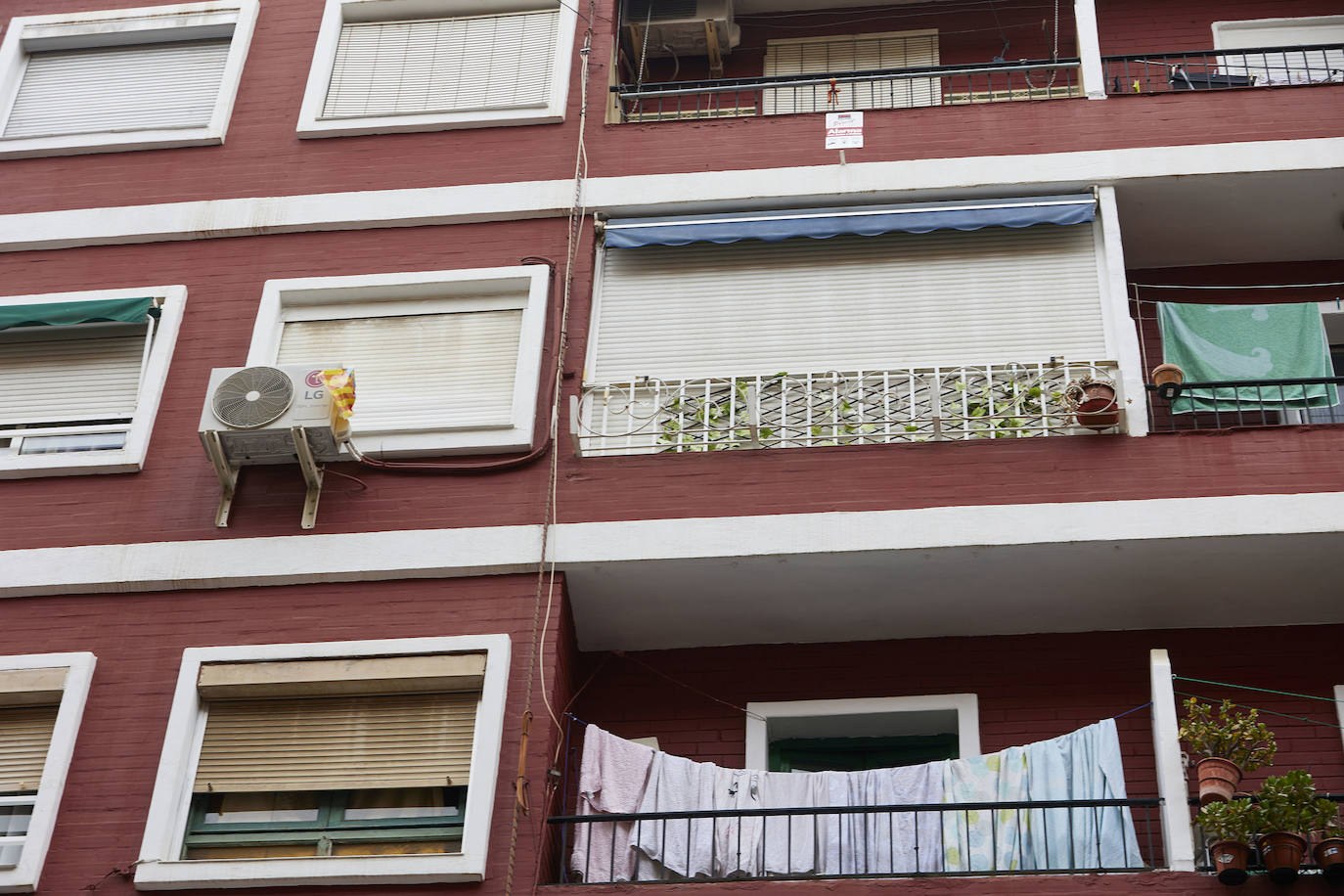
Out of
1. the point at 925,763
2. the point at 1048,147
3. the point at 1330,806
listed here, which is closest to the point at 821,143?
the point at 1048,147

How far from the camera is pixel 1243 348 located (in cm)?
1225

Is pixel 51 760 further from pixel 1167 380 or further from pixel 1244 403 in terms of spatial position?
pixel 1244 403

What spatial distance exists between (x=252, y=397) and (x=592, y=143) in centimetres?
377

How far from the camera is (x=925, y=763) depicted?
10.8 meters

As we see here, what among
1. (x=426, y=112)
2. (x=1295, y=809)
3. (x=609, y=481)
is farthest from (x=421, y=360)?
(x=1295, y=809)

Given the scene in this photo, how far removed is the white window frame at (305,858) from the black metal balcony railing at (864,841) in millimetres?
607

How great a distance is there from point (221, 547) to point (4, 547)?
1.62 metres

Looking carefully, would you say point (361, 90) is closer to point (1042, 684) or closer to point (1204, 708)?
point (1042, 684)

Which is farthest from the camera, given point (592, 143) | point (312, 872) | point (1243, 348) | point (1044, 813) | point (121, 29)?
point (121, 29)

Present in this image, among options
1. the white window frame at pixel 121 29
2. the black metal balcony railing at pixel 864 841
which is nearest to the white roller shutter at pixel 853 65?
the white window frame at pixel 121 29

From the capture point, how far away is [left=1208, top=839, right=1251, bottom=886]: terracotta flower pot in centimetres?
930

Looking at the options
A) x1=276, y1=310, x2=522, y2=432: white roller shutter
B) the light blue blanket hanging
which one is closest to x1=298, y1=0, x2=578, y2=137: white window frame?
x1=276, y1=310, x2=522, y2=432: white roller shutter

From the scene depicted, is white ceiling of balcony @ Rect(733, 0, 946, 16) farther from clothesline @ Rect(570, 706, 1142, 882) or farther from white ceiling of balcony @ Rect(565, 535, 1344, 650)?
clothesline @ Rect(570, 706, 1142, 882)

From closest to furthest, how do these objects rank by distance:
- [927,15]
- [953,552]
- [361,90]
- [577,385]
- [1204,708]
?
[1204,708] < [953,552] < [577,385] < [361,90] < [927,15]
